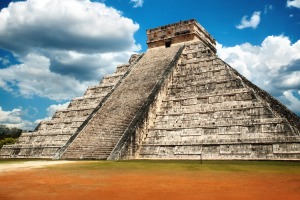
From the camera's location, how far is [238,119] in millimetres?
12766

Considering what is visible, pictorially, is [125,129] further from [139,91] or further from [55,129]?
[55,129]

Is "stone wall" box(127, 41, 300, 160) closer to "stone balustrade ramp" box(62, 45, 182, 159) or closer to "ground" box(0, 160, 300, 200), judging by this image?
"stone balustrade ramp" box(62, 45, 182, 159)

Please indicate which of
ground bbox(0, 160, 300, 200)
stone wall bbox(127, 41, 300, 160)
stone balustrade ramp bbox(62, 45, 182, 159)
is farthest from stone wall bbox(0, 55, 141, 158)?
ground bbox(0, 160, 300, 200)

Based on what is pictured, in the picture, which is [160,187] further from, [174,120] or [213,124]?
[174,120]

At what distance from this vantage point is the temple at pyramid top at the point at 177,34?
72.6 feet

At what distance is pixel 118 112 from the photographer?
52.2 feet

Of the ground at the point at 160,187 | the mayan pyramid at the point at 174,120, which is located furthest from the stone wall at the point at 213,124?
the ground at the point at 160,187

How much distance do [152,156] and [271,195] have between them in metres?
8.34

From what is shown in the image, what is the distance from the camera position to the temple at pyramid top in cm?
2212

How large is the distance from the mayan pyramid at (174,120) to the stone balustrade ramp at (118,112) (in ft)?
0.17

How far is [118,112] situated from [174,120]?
3.34m

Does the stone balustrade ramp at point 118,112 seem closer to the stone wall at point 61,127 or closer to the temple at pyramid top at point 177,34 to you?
the stone wall at point 61,127

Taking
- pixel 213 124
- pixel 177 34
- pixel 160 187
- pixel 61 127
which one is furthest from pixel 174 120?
pixel 177 34

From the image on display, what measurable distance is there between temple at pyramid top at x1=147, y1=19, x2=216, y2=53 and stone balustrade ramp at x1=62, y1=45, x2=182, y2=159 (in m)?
1.76
